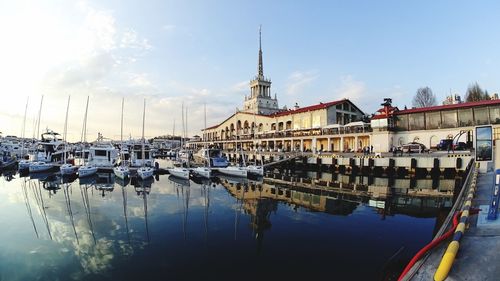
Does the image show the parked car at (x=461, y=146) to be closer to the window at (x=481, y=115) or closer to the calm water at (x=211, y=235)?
the window at (x=481, y=115)

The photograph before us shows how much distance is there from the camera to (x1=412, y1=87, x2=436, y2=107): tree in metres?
75.5

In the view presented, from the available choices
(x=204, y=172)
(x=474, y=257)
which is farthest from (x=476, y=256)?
(x=204, y=172)

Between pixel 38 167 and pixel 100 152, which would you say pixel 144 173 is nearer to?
pixel 100 152

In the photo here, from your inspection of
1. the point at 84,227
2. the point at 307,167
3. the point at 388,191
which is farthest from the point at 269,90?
the point at 84,227

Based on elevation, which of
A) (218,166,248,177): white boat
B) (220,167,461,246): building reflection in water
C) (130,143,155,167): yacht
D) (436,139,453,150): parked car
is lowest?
(220,167,461,246): building reflection in water

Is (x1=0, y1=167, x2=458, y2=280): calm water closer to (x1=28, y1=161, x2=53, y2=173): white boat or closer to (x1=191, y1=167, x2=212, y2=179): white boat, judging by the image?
(x1=191, y1=167, x2=212, y2=179): white boat

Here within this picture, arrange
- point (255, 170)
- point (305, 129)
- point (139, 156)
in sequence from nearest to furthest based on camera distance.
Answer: point (255, 170)
point (139, 156)
point (305, 129)

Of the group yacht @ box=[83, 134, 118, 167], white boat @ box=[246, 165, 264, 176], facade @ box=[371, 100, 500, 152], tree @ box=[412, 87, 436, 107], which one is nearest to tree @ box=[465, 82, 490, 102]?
tree @ box=[412, 87, 436, 107]

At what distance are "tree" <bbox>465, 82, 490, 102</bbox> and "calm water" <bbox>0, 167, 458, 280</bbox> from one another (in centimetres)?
6179

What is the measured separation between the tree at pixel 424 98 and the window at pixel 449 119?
33815mm

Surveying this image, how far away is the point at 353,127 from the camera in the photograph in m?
56.7

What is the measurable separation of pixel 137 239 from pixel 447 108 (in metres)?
48.9

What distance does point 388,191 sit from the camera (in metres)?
27.8

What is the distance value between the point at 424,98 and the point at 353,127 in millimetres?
33970
